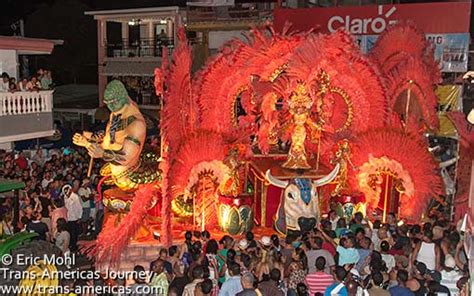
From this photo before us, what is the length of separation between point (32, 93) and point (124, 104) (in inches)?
171

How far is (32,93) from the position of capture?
1409cm

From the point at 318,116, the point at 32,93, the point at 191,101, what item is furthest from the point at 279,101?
the point at 32,93

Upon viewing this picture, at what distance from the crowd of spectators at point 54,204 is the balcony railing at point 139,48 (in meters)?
13.4

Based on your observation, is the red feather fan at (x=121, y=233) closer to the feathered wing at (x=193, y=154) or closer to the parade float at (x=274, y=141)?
the parade float at (x=274, y=141)

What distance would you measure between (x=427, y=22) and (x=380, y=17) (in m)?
1.34

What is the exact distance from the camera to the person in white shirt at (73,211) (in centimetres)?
1116

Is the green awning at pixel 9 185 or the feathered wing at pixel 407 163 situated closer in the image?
the green awning at pixel 9 185

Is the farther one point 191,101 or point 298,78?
point 191,101

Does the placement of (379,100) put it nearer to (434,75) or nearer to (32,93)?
(434,75)

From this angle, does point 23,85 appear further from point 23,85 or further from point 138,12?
point 138,12

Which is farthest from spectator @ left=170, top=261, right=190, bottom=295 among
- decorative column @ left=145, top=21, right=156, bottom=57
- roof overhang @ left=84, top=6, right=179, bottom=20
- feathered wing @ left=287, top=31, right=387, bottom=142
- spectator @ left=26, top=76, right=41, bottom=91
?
decorative column @ left=145, top=21, right=156, bottom=57

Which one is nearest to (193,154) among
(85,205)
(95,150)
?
(95,150)

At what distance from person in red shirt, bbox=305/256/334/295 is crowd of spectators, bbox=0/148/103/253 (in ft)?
13.9

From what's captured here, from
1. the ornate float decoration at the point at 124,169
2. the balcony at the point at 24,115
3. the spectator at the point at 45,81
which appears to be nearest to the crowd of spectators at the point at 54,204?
the ornate float decoration at the point at 124,169
